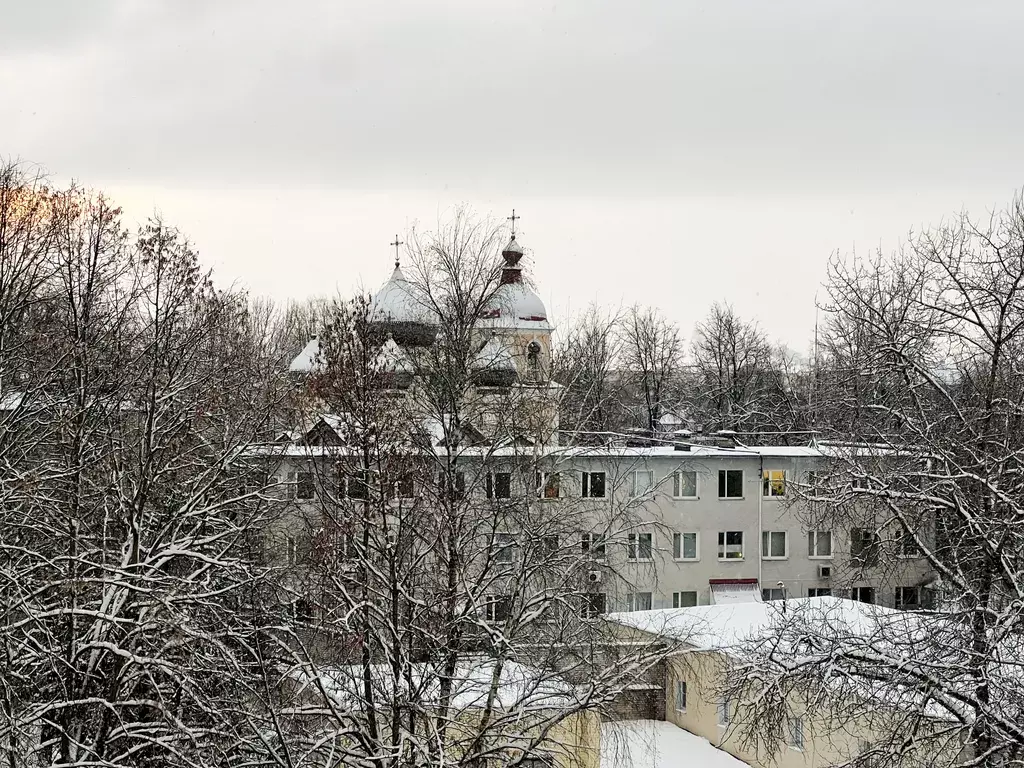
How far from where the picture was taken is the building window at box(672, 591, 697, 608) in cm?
3325

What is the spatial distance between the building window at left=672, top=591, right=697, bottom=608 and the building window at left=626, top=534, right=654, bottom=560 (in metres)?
2.72

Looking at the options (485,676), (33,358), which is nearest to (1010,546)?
(485,676)

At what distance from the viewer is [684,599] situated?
33.6 meters

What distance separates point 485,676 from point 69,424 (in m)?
6.95

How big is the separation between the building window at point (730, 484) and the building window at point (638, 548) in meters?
3.47

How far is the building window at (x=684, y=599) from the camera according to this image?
1309 inches

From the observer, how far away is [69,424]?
40.7ft

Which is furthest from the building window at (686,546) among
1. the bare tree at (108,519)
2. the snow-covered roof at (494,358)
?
the bare tree at (108,519)

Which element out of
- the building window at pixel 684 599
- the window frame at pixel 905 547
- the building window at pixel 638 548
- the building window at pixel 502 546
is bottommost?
the building window at pixel 684 599

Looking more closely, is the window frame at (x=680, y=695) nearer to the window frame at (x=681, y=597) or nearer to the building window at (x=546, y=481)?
the building window at (x=546, y=481)

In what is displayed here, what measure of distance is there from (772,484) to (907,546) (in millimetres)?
21486

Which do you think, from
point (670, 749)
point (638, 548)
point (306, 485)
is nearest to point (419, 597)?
point (306, 485)

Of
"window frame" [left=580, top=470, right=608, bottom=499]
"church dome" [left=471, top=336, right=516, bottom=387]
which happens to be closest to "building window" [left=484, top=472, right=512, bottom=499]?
Answer: "church dome" [left=471, top=336, right=516, bottom=387]

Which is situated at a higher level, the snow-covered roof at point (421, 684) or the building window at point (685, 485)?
the building window at point (685, 485)
